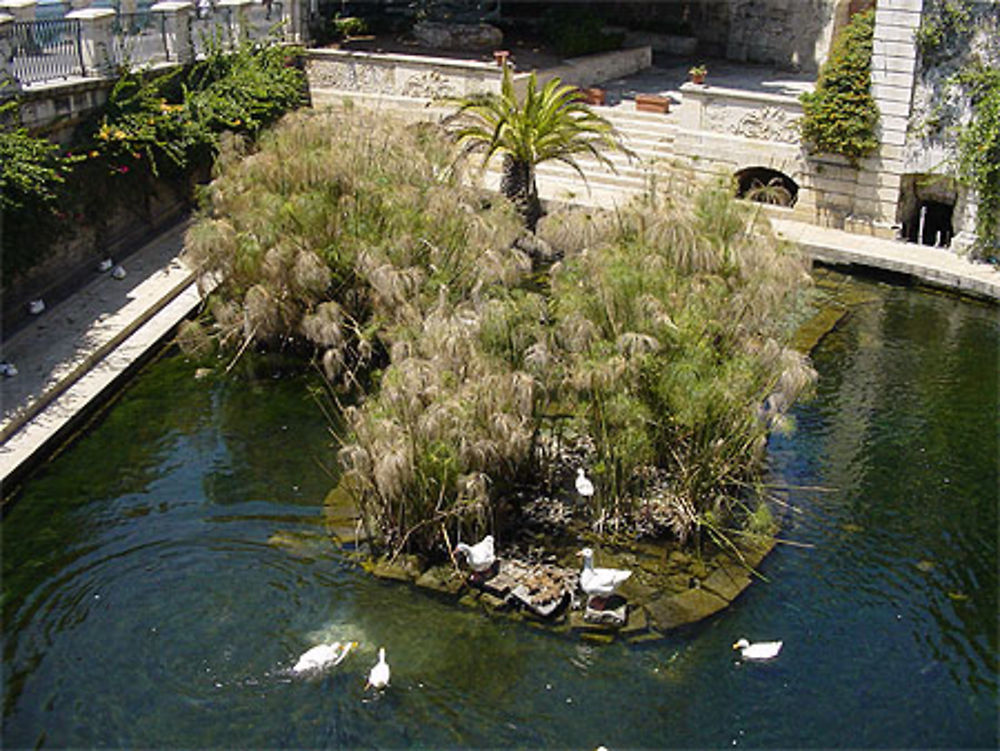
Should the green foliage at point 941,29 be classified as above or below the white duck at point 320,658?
above

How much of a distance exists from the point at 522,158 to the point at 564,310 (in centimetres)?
850

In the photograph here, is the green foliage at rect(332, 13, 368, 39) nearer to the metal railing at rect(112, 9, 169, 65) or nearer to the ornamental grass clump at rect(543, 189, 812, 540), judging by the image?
the metal railing at rect(112, 9, 169, 65)

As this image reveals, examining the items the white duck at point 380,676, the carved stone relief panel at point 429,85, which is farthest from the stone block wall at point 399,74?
the white duck at point 380,676

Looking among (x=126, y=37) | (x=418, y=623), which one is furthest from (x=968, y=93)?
(x=126, y=37)

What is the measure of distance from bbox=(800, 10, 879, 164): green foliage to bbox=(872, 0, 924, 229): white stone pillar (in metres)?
0.21

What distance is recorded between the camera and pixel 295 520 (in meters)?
14.4

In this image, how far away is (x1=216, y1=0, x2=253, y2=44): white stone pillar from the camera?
26.8m

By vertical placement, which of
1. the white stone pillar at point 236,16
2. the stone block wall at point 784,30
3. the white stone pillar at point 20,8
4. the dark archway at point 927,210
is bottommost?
the dark archway at point 927,210

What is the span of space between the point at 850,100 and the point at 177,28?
1505cm

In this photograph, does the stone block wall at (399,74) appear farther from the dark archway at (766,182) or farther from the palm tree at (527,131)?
the dark archway at (766,182)

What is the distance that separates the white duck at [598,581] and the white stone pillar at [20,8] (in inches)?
589

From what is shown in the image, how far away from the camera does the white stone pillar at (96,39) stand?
69.8 feet

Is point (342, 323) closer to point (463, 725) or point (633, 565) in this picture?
point (633, 565)

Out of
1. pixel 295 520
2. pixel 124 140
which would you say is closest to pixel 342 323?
pixel 295 520
